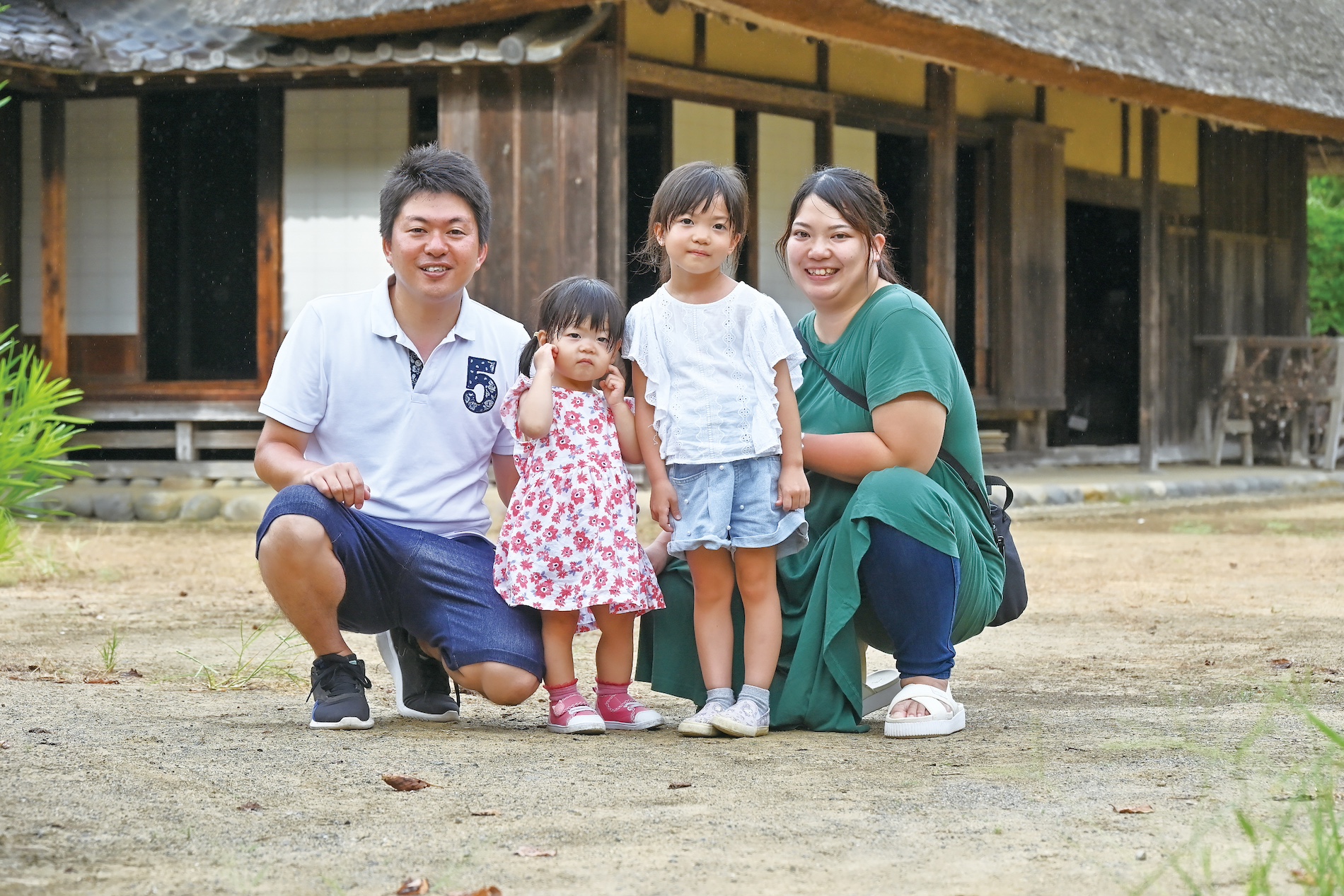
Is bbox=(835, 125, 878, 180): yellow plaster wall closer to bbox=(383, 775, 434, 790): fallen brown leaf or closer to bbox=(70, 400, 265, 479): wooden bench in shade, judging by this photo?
bbox=(70, 400, 265, 479): wooden bench in shade

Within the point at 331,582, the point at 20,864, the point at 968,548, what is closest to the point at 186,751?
the point at 331,582

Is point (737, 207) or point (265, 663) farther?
point (265, 663)

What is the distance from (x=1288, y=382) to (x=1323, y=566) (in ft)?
20.9

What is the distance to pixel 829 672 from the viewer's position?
129 inches

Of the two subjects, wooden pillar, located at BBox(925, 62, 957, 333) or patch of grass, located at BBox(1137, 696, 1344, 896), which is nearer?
patch of grass, located at BBox(1137, 696, 1344, 896)

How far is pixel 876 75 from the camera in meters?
10.2

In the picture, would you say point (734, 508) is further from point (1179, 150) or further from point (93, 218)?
point (1179, 150)

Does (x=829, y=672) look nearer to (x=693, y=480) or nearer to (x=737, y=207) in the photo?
(x=693, y=480)

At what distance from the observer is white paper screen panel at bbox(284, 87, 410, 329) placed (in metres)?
9.05

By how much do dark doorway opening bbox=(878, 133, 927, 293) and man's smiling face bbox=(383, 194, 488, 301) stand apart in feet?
23.8

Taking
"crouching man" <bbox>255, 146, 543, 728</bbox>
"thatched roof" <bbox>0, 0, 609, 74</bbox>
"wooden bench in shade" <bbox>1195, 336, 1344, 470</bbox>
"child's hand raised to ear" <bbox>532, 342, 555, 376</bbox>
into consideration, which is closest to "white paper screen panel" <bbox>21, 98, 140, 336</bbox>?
"thatched roof" <bbox>0, 0, 609, 74</bbox>

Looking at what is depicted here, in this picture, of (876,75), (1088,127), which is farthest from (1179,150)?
(876,75)

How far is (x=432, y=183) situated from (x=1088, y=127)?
32.1 feet

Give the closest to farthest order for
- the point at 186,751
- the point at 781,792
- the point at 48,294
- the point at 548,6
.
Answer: the point at 781,792 < the point at 186,751 < the point at 548,6 < the point at 48,294
